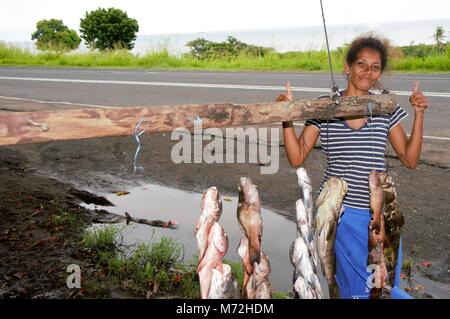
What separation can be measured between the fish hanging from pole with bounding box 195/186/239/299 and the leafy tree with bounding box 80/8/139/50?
34267 mm

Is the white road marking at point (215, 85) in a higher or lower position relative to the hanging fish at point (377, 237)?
higher

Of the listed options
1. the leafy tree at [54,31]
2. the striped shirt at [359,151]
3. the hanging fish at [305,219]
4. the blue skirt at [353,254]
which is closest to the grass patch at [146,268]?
the blue skirt at [353,254]

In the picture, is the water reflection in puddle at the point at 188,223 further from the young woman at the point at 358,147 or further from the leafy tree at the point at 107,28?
the leafy tree at the point at 107,28

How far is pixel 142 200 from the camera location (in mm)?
6008

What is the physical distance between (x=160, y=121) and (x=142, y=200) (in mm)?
3949

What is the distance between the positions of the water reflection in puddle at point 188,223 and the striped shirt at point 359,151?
1.64 meters

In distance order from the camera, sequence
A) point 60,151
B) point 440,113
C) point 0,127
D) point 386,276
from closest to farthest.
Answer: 1. point 0,127
2. point 386,276
3. point 60,151
4. point 440,113

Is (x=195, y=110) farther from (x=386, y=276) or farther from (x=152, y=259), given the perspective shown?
(x=152, y=259)

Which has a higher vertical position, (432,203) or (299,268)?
(299,268)

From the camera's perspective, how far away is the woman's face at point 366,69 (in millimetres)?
2812

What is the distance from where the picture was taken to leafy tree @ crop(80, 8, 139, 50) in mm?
34938

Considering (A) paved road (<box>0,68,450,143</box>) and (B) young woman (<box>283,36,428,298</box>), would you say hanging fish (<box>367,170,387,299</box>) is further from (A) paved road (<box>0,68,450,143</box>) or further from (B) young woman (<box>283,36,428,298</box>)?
(A) paved road (<box>0,68,450,143</box>)

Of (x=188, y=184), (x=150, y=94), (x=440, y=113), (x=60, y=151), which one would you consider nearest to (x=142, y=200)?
(x=188, y=184)
